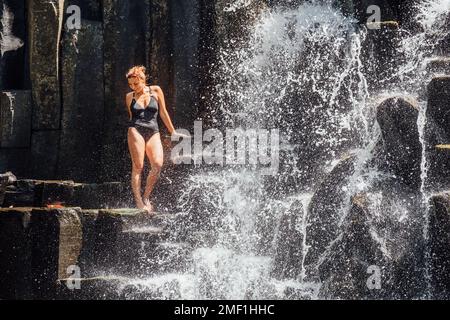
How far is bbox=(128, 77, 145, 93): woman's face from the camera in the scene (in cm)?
813

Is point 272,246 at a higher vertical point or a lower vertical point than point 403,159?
lower

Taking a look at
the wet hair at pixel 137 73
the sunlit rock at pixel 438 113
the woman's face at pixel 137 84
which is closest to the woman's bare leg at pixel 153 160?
the woman's face at pixel 137 84

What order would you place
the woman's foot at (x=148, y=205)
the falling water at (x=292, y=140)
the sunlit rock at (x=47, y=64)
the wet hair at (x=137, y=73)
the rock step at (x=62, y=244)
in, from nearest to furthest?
1. the falling water at (x=292, y=140)
2. the rock step at (x=62, y=244)
3. the woman's foot at (x=148, y=205)
4. the wet hair at (x=137, y=73)
5. the sunlit rock at (x=47, y=64)

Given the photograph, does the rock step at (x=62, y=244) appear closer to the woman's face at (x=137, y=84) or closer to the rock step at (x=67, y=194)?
the rock step at (x=67, y=194)

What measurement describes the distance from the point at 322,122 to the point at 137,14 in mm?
2726

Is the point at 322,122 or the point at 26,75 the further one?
the point at 26,75

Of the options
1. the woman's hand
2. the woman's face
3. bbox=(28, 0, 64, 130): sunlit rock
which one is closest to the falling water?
the woman's hand

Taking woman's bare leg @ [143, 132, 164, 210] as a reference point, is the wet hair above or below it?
above

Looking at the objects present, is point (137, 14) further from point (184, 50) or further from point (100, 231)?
point (100, 231)

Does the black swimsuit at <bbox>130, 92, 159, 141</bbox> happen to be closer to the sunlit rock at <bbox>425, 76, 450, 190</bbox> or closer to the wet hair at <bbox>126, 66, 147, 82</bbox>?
the wet hair at <bbox>126, 66, 147, 82</bbox>

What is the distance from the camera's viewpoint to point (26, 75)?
10.1 metres

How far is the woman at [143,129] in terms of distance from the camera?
7960 millimetres

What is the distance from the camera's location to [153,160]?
8.03 m
